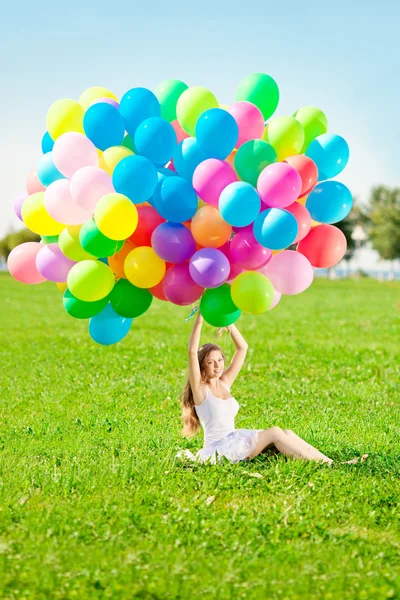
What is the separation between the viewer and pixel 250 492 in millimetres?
6520

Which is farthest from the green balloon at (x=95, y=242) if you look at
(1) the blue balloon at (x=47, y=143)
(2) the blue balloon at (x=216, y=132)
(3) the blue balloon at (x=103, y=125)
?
(1) the blue balloon at (x=47, y=143)

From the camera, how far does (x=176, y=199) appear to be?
5918 millimetres

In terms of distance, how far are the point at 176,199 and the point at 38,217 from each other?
4.44 feet

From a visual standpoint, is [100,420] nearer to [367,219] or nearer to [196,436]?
[196,436]

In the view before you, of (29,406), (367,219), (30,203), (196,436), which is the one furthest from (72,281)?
(367,219)

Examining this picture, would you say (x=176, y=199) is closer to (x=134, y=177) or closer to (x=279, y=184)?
(x=134, y=177)

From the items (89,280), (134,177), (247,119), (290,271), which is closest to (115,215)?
(134,177)

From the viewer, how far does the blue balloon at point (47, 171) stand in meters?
6.60

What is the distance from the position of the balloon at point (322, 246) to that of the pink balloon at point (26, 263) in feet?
7.60

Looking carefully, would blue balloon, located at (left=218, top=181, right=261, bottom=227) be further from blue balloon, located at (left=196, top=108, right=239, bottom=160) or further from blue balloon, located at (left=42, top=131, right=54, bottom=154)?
blue balloon, located at (left=42, top=131, right=54, bottom=154)

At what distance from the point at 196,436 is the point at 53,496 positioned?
243cm

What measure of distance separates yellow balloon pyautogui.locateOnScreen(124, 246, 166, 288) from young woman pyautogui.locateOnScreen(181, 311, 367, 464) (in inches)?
38.7

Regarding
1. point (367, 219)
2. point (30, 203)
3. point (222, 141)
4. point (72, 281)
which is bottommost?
point (72, 281)

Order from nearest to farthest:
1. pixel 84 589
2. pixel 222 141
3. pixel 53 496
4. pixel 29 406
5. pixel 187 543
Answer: pixel 84 589 → pixel 187 543 → pixel 222 141 → pixel 53 496 → pixel 29 406
